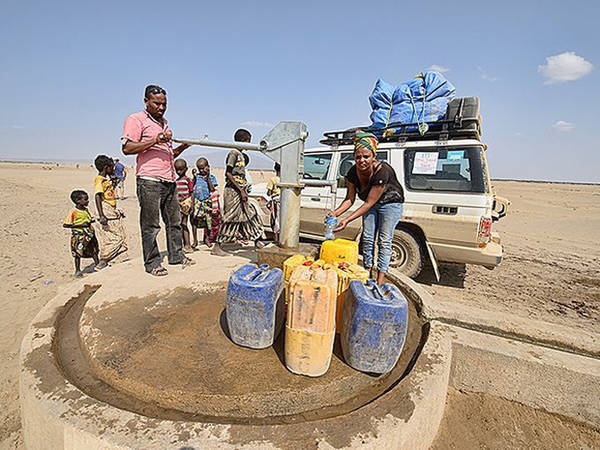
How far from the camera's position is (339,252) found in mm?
2465

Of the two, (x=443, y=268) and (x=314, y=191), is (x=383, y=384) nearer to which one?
(x=314, y=191)

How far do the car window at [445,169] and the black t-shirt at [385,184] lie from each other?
1.58m

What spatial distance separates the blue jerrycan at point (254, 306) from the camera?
5.72 ft

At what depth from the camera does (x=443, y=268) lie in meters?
5.75

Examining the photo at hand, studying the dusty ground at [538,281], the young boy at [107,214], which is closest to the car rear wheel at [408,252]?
the dusty ground at [538,281]

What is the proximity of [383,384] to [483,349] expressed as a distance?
0.94 m

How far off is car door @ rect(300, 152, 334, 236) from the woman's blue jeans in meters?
1.95

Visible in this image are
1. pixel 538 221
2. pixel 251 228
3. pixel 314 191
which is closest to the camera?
pixel 251 228

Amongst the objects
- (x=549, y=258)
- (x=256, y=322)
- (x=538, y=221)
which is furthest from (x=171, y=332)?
(x=538, y=221)

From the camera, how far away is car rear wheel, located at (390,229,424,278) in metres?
4.34

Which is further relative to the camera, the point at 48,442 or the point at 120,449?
the point at 48,442

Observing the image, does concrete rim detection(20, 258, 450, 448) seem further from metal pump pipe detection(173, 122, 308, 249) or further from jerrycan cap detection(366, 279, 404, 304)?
Result: metal pump pipe detection(173, 122, 308, 249)

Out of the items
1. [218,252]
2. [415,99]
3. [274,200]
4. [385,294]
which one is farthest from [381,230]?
[274,200]

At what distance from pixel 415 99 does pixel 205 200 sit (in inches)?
140
